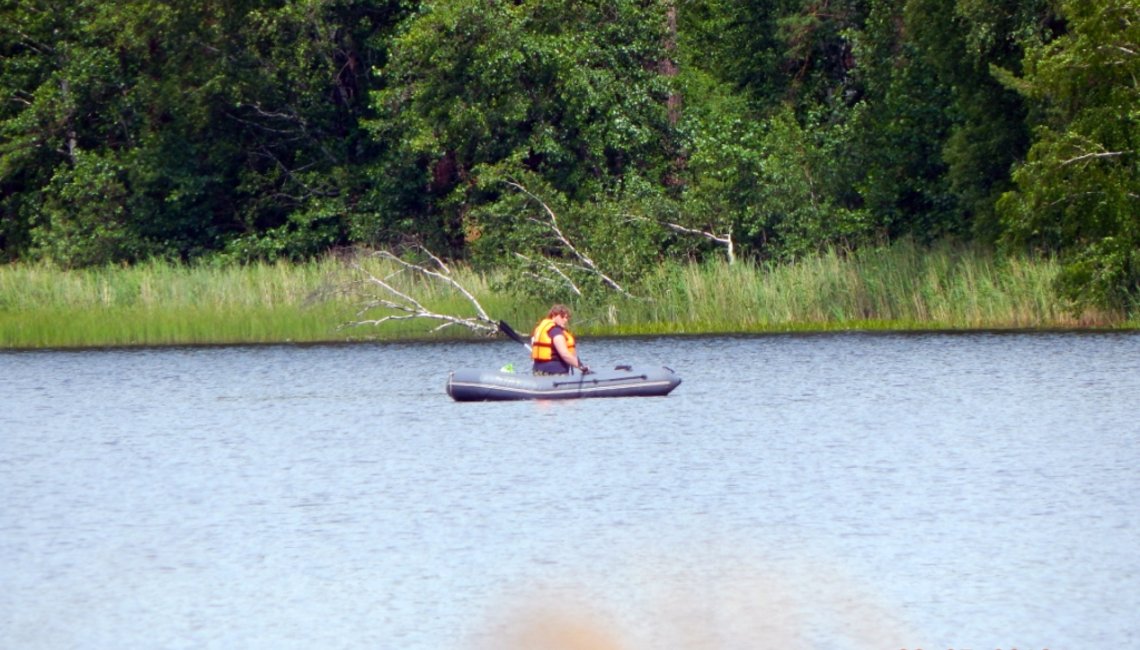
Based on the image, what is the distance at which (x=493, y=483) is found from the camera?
16.8 m

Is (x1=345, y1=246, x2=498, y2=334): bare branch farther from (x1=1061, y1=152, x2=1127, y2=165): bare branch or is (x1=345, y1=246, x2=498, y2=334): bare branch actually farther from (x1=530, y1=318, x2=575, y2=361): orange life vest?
(x1=1061, y1=152, x2=1127, y2=165): bare branch

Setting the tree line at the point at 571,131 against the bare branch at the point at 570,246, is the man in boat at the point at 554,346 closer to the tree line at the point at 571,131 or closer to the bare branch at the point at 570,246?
the tree line at the point at 571,131

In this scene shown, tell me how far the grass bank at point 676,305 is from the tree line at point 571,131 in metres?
0.70

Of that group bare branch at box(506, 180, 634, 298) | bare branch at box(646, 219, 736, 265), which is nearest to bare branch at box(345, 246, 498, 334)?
bare branch at box(506, 180, 634, 298)

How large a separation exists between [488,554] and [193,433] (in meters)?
8.72

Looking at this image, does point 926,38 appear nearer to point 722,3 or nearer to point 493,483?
point 722,3

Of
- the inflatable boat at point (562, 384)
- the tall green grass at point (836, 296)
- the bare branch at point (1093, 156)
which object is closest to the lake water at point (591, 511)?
the inflatable boat at point (562, 384)

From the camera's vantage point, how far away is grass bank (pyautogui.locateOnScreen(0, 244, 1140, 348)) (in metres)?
30.8

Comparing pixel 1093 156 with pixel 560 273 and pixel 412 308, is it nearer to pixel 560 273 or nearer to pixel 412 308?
pixel 560 273

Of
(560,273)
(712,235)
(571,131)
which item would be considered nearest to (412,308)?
(560,273)

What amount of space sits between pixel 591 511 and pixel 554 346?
6.71 m

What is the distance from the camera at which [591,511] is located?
49.8 feet

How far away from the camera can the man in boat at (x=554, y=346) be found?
21.7 meters

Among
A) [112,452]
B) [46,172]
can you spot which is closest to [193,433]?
[112,452]
